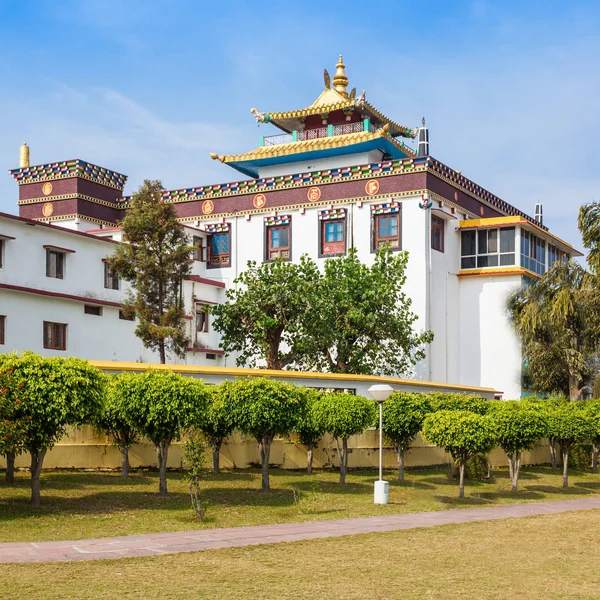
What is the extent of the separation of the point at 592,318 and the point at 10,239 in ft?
62.5

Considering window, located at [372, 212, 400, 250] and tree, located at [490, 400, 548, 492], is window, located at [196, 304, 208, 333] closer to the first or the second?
window, located at [372, 212, 400, 250]

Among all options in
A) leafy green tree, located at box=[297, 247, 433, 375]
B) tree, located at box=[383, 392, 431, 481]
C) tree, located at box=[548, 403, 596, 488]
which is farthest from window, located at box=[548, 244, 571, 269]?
tree, located at box=[383, 392, 431, 481]

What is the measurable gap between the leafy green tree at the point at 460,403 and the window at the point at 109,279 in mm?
13333

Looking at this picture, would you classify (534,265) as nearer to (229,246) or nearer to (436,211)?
(436,211)

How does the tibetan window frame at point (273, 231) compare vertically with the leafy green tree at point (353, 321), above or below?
above

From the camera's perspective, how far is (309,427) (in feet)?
70.8

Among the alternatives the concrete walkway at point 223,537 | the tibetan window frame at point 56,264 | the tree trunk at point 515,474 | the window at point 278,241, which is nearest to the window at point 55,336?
the tibetan window frame at point 56,264

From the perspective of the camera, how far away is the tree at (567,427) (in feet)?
80.6

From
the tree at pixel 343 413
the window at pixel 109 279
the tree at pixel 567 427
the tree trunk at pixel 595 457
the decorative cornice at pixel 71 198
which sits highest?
the decorative cornice at pixel 71 198

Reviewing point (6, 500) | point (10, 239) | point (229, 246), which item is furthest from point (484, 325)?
point (6, 500)

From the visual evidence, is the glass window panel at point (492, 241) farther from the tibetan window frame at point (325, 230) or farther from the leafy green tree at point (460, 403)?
the leafy green tree at point (460, 403)

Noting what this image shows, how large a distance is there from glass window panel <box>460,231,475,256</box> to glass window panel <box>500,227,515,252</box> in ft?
4.07

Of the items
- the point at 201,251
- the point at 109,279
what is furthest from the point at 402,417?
the point at 201,251

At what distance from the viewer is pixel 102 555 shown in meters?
12.0
